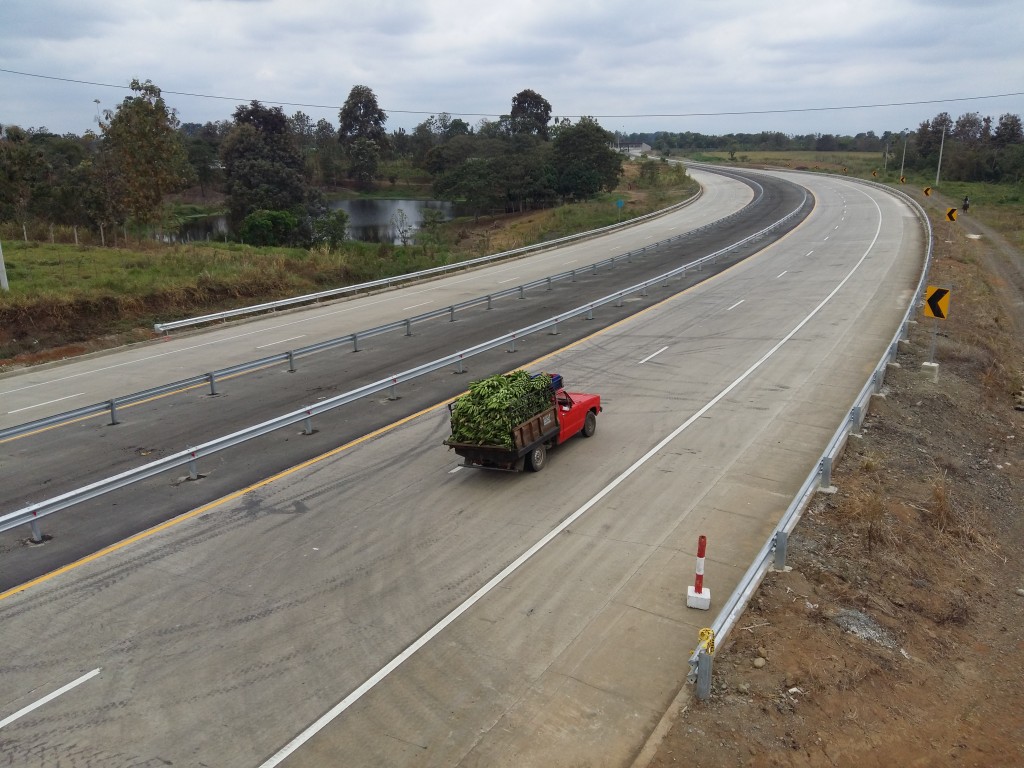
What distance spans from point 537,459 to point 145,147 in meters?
42.7

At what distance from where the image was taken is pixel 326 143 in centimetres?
14775

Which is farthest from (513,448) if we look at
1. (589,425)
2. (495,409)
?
(589,425)

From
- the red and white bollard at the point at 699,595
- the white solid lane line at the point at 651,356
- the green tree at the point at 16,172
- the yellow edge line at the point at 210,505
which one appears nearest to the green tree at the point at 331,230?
the green tree at the point at 16,172

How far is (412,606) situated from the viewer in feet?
31.7

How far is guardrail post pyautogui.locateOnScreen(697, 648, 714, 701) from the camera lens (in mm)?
7648

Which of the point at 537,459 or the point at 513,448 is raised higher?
the point at 513,448

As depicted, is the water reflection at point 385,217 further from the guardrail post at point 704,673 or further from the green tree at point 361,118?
the guardrail post at point 704,673

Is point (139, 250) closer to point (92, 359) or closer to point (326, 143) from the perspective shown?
point (92, 359)

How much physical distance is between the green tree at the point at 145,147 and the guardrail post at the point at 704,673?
1911 inches

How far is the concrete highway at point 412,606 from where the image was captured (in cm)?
748

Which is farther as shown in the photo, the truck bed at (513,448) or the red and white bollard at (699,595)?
the truck bed at (513,448)

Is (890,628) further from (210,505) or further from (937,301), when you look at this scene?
(937,301)

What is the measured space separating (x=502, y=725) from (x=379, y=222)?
100164 millimetres

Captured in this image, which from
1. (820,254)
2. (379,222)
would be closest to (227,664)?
(820,254)
